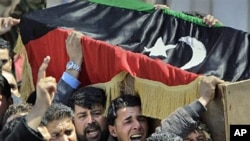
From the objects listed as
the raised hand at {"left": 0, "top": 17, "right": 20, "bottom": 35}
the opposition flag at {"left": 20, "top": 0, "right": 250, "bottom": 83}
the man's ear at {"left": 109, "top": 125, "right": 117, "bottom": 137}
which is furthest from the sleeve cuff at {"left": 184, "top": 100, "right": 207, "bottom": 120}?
the raised hand at {"left": 0, "top": 17, "right": 20, "bottom": 35}

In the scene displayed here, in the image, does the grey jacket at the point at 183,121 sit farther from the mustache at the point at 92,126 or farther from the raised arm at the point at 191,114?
the mustache at the point at 92,126

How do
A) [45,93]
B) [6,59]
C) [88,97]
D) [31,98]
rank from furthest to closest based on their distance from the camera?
1. [6,59]
2. [31,98]
3. [88,97]
4. [45,93]

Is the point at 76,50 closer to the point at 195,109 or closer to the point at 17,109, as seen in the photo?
the point at 17,109

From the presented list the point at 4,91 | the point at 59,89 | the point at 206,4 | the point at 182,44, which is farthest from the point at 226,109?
the point at 206,4

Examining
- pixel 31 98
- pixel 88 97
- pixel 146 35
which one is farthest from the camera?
pixel 31 98

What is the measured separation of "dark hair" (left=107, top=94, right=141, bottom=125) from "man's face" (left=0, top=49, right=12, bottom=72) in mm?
966

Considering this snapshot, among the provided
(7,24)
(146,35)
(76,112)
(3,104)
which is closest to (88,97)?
(76,112)

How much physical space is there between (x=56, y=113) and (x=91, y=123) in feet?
1.29

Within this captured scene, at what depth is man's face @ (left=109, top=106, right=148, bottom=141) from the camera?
18.5ft

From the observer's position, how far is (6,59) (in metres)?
6.46

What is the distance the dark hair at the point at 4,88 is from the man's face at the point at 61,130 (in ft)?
2.71

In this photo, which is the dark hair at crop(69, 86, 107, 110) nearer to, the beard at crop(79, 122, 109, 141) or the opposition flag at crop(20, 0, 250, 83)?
the beard at crop(79, 122, 109, 141)

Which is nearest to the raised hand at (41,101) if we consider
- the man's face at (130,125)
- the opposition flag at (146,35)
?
the man's face at (130,125)

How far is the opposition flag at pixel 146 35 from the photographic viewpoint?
561 cm
